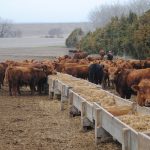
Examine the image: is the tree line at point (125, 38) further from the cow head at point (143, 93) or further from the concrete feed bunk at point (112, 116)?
the cow head at point (143, 93)

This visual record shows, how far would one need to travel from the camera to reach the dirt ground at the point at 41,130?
977cm

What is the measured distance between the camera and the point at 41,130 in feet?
37.7

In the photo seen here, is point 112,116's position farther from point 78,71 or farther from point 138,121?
point 78,71

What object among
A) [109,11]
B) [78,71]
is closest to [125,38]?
[78,71]

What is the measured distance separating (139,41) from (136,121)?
2467 cm

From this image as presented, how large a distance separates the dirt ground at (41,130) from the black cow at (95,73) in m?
4.71

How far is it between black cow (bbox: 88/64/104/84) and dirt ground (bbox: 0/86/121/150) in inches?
186

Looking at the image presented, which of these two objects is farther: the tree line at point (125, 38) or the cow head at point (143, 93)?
the tree line at point (125, 38)

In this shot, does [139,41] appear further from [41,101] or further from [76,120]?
[76,120]

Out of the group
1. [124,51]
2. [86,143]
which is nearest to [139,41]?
[124,51]

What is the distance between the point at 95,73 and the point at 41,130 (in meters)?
9.91

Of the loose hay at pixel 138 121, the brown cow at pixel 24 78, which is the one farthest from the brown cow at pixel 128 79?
the loose hay at pixel 138 121

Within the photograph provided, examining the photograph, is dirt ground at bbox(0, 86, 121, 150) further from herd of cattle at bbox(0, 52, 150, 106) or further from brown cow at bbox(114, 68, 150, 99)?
herd of cattle at bbox(0, 52, 150, 106)

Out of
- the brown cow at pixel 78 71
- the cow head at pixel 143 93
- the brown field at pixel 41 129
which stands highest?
the cow head at pixel 143 93
